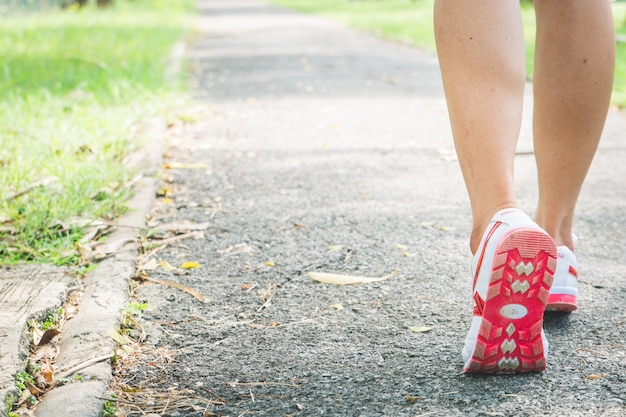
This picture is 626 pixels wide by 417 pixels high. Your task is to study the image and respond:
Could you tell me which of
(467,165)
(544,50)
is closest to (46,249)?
(467,165)

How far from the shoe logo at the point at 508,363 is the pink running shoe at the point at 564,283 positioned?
0.38m

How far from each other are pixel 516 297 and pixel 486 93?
0.42m

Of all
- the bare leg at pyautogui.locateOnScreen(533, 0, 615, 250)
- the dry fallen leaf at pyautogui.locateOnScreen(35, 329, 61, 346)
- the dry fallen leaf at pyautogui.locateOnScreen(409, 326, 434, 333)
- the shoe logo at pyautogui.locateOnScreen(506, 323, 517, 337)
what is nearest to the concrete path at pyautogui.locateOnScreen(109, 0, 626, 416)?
the dry fallen leaf at pyautogui.locateOnScreen(409, 326, 434, 333)

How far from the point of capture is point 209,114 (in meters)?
5.16

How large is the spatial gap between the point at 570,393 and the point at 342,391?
1.48 feet

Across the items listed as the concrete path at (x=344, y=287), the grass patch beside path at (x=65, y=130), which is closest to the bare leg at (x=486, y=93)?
the concrete path at (x=344, y=287)

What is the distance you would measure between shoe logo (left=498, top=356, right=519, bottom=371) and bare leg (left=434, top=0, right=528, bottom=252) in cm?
24

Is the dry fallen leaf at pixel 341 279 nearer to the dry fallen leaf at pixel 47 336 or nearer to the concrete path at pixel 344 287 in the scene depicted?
the concrete path at pixel 344 287

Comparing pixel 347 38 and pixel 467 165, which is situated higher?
pixel 467 165

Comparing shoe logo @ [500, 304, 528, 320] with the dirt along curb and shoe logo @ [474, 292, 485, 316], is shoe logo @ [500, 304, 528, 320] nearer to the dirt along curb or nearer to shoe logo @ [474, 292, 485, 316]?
shoe logo @ [474, 292, 485, 316]

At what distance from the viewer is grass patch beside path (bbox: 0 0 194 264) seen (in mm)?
2607

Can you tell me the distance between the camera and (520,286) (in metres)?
1.51

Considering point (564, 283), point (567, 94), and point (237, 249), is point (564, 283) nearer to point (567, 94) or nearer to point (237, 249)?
point (567, 94)

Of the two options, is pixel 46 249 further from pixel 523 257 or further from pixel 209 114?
pixel 209 114
